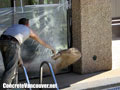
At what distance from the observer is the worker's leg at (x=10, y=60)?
19.6 ft

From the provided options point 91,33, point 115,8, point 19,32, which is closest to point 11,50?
point 19,32

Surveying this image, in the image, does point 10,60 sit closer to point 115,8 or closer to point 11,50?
point 11,50

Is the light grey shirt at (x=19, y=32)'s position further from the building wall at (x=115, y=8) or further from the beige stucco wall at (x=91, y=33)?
the building wall at (x=115, y=8)

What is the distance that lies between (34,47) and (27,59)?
1.10ft

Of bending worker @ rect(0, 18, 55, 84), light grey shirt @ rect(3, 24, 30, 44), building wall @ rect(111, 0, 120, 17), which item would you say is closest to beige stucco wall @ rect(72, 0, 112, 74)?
light grey shirt @ rect(3, 24, 30, 44)

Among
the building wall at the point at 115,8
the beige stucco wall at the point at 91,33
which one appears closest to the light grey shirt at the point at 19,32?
the beige stucco wall at the point at 91,33

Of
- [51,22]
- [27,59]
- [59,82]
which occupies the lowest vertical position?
[59,82]

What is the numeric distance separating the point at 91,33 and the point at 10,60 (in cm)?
312

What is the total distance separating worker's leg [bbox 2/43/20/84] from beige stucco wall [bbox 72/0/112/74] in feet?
9.09

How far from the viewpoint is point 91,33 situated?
8633 mm

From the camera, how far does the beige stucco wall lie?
27.9 ft

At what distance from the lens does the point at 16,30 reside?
6.15 m

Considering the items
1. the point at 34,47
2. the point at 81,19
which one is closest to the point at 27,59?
the point at 34,47

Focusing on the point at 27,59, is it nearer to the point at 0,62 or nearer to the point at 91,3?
the point at 0,62
